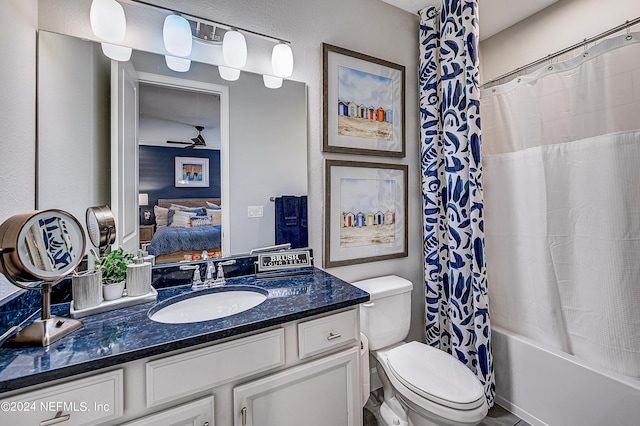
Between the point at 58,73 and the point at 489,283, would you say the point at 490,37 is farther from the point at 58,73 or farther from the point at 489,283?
the point at 58,73

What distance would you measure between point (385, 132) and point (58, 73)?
1625mm

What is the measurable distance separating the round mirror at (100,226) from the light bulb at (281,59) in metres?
1.04

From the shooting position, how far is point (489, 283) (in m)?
1.81

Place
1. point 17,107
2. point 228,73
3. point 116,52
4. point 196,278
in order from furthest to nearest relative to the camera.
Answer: point 228,73 < point 196,278 < point 116,52 < point 17,107

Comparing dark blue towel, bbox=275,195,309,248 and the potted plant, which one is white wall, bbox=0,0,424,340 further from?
the potted plant

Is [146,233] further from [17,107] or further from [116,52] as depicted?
[116,52]

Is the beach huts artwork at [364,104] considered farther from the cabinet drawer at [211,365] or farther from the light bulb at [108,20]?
the cabinet drawer at [211,365]

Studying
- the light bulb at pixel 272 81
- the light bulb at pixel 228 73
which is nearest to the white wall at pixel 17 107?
the light bulb at pixel 228 73

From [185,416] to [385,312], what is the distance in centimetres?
110

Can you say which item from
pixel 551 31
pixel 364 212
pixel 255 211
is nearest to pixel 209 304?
pixel 255 211

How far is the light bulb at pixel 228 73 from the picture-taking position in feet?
4.48

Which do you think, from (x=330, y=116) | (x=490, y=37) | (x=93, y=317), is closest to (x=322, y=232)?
(x=330, y=116)

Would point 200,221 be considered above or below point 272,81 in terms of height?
below

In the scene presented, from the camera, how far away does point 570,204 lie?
142 centimetres
